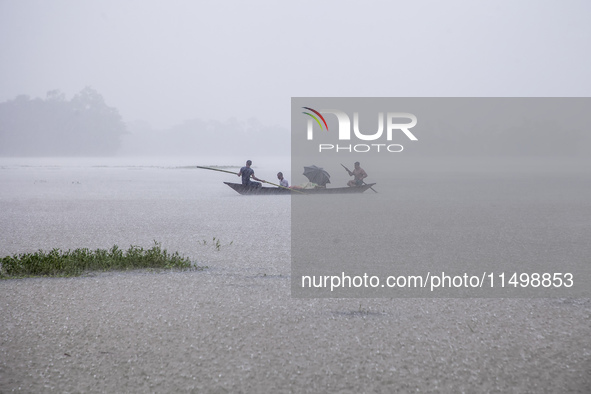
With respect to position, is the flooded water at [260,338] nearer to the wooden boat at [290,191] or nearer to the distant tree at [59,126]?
the wooden boat at [290,191]

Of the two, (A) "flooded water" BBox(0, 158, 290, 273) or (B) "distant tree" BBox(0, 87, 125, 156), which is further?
(B) "distant tree" BBox(0, 87, 125, 156)

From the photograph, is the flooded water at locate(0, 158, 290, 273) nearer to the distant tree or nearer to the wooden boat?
the wooden boat

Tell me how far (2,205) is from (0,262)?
12.4 m

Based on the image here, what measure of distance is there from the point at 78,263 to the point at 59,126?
13175 centimetres

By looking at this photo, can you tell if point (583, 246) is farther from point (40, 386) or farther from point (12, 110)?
point (12, 110)

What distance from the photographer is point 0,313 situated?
7.53 metres

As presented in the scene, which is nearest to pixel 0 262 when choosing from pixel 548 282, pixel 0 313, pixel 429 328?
pixel 0 313

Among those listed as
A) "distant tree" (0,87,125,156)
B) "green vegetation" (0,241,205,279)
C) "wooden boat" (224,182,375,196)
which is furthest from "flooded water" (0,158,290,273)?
"distant tree" (0,87,125,156)

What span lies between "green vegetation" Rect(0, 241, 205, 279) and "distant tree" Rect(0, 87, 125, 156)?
125m

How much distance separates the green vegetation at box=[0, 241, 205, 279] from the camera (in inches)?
380

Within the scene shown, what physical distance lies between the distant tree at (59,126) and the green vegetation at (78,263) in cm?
12518

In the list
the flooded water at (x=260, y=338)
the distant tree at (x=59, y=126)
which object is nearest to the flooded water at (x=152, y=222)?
the flooded water at (x=260, y=338)

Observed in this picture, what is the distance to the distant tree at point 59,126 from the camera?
127 metres

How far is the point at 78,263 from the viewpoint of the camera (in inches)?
393
